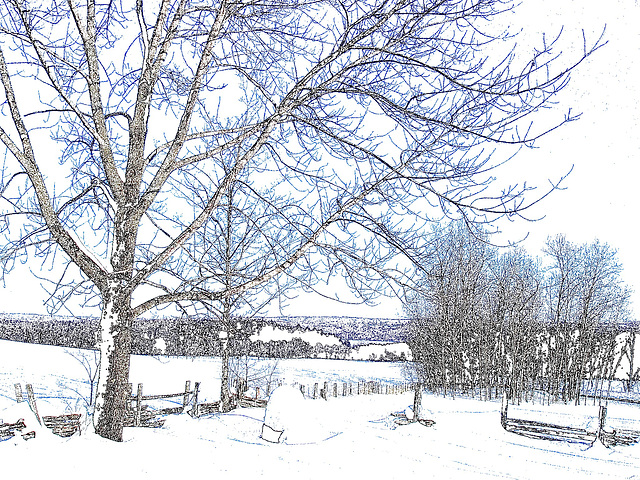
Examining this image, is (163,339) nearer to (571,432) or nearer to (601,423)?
(571,432)

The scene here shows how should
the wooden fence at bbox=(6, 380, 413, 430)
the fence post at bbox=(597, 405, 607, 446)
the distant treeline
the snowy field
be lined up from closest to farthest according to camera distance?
1. the snowy field
2. the wooden fence at bbox=(6, 380, 413, 430)
3. the fence post at bbox=(597, 405, 607, 446)
4. the distant treeline

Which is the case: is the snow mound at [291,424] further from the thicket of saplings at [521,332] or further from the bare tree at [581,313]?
the bare tree at [581,313]

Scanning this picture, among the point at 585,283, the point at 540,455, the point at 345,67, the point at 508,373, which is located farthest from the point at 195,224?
the point at 585,283

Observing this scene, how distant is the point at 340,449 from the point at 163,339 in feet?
111

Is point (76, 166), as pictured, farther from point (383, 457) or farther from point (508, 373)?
point (508, 373)

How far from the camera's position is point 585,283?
37.0 m

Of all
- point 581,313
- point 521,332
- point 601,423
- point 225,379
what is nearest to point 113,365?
point 225,379

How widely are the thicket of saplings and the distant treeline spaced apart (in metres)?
11.3

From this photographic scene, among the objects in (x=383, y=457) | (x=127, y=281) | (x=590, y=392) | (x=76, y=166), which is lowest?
(x=590, y=392)

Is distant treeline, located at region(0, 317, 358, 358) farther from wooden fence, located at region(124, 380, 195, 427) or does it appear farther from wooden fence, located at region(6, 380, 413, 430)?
wooden fence, located at region(124, 380, 195, 427)

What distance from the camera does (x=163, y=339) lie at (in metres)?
41.8

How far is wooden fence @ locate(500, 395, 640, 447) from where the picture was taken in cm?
1863

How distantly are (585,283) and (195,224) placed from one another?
3433cm

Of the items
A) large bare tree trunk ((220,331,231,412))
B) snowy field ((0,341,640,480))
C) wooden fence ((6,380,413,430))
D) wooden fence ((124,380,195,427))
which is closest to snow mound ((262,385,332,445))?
snowy field ((0,341,640,480))
